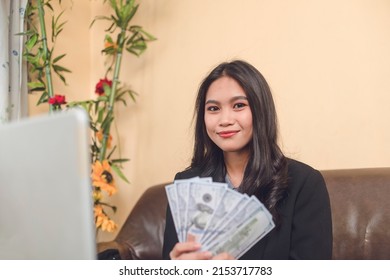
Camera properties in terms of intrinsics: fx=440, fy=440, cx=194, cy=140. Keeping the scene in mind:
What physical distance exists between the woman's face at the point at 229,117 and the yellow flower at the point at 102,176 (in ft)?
3.25

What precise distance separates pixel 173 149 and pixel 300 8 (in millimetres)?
773

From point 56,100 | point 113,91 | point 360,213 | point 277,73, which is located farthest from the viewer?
point 113,91

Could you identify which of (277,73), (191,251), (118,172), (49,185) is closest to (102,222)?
(118,172)

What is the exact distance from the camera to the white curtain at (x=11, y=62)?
5.80 feet

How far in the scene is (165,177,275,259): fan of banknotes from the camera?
778 mm

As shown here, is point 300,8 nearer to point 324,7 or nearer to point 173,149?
point 324,7

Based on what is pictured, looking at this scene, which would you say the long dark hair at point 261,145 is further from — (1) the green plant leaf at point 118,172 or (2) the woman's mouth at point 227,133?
(1) the green plant leaf at point 118,172

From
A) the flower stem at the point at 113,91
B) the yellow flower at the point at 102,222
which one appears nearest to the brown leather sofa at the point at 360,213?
the yellow flower at the point at 102,222

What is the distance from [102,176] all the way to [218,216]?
4.20ft

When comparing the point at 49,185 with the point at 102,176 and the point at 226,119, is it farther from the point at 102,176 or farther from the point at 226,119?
the point at 102,176

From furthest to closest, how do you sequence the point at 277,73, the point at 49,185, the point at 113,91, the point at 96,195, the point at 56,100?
the point at 113,91, the point at 96,195, the point at 56,100, the point at 277,73, the point at 49,185

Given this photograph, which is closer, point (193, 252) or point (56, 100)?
point (193, 252)

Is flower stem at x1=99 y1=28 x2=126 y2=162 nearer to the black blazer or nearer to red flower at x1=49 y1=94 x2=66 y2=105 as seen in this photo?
red flower at x1=49 y1=94 x2=66 y2=105

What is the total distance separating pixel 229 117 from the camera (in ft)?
3.37
